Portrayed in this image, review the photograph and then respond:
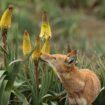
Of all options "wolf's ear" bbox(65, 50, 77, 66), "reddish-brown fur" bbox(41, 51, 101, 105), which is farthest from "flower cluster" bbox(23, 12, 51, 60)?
"wolf's ear" bbox(65, 50, 77, 66)

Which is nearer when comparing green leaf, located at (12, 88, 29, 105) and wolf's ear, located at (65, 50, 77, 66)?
wolf's ear, located at (65, 50, 77, 66)

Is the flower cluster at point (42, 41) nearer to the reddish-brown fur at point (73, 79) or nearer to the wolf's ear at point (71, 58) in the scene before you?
the reddish-brown fur at point (73, 79)

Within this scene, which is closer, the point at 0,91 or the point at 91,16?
the point at 0,91

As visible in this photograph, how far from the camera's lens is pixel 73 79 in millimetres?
5332

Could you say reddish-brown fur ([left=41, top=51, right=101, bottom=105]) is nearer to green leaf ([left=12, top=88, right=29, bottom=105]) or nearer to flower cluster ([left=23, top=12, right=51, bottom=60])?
flower cluster ([left=23, top=12, right=51, bottom=60])

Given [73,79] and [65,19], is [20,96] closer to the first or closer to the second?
[73,79]

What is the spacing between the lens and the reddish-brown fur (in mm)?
5246

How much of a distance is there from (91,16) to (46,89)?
9.83 meters

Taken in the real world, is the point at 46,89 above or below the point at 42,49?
below

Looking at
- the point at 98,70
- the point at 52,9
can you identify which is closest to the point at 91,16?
the point at 52,9

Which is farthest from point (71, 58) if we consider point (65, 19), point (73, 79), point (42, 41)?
point (65, 19)

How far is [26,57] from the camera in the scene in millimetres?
5383

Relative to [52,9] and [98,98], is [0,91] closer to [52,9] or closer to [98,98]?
[98,98]

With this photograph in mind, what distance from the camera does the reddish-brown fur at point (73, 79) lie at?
207 inches
